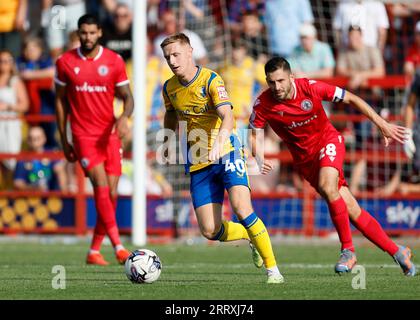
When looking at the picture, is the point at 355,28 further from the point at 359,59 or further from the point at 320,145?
the point at 320,145

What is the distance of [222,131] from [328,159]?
1.68 m

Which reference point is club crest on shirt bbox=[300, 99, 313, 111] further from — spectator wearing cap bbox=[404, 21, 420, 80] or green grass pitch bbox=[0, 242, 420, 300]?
spectator wearing cap bbox=[404, 21, 420, 80]

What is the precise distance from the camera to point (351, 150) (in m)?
17.2

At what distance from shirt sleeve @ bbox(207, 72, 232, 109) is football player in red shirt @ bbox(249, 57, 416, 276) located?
59cm

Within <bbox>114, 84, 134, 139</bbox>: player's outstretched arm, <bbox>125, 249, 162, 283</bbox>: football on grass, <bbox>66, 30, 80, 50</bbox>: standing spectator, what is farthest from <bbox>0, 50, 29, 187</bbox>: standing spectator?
<bbox>125, 249, 162, 283</bbox>: football on grass

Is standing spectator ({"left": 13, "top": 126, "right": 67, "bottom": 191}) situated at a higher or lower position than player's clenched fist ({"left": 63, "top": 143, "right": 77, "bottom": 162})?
lower

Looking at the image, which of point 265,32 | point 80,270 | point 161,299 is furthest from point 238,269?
point 265,32

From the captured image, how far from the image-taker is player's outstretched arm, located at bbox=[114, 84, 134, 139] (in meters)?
12.2

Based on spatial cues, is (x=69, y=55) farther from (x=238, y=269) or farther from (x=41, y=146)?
(x=41, y=146)

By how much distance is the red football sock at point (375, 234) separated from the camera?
10.1 m

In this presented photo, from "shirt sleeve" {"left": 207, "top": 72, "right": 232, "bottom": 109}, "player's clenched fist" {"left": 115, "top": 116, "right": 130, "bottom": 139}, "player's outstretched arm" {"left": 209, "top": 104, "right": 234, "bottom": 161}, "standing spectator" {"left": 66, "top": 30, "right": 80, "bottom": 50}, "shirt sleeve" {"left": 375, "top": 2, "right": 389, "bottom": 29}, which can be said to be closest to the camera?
"player's outstretched arm" {"left": 209, "top": 104, "right": 234, "bottom": 161}

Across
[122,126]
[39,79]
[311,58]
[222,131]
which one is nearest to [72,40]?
[39,79]

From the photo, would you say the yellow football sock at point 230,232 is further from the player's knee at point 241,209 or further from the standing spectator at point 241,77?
the standing spectator at point 241,77

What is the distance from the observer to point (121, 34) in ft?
57.4
